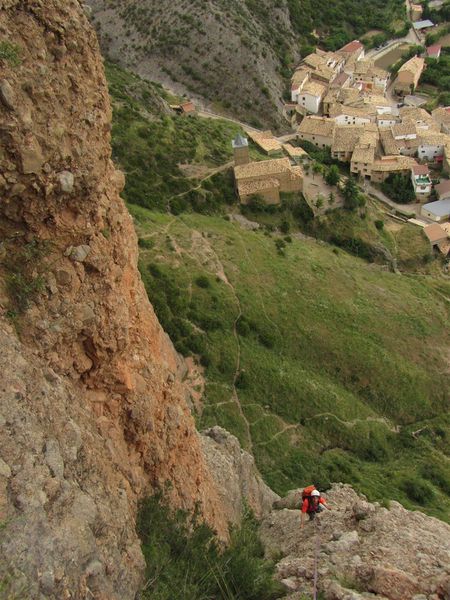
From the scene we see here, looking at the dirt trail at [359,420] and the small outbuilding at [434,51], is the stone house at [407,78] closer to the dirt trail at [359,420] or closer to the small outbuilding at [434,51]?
the small outbuilding at [434,51]

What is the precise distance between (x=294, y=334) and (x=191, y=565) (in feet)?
84.0

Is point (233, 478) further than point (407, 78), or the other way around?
point (407, 78)

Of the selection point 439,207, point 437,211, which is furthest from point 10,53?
point 439,207

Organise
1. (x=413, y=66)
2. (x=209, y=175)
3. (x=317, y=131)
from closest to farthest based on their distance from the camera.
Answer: (x=209, y=175) < (x=317, y=131) < (x=413, y=66)

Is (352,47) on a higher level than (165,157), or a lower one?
higher

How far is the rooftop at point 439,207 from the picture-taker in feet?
224

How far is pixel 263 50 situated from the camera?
306ft

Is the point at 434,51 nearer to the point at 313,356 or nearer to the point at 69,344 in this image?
the point at 313,356

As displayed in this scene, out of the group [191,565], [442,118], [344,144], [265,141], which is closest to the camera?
[191,565]

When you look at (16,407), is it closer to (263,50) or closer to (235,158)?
(235,158)

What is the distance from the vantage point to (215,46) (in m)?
90.3

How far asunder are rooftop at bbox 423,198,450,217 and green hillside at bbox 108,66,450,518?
16825mm

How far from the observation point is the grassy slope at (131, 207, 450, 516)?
30.5 meters

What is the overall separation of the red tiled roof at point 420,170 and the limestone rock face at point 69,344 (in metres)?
66.1
